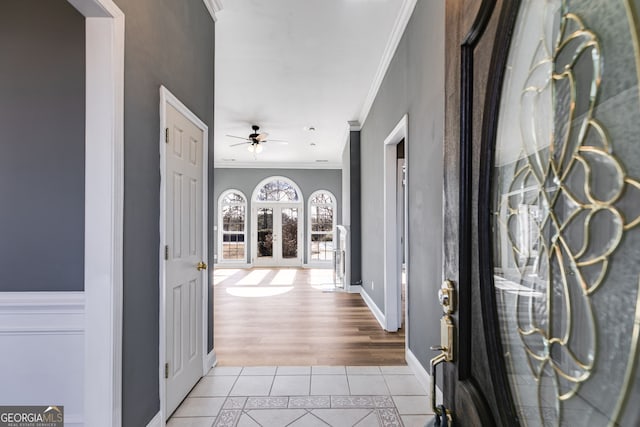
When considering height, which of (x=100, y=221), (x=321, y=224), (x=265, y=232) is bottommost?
(x=265, y=232)

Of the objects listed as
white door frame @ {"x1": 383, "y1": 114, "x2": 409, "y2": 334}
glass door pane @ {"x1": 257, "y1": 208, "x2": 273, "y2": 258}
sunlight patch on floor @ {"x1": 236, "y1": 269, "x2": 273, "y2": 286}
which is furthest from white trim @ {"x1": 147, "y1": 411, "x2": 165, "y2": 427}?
glass door pane @ {"x1": 257, "y1": 208, "x2": 273, "y2": 258}

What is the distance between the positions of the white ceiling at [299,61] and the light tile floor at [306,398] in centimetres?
310

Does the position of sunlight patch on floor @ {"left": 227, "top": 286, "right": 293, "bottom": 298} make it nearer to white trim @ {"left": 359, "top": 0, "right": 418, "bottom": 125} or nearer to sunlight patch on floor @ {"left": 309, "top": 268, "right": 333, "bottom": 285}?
sunlight patch on floor @ {"left": 309, "top": 268, "right": 333, "bottom": 285}

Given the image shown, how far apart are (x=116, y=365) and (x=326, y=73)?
366cm

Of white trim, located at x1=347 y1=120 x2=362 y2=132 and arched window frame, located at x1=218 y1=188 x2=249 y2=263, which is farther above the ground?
white trim, located at x1=347 y1=120 x2=362 y2=132

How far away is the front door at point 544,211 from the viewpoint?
0.39 metres

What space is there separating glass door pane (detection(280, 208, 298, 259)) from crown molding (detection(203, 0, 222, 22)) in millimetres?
7227

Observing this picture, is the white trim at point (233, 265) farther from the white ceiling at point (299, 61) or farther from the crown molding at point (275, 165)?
the white ceiling at point (299, 61)

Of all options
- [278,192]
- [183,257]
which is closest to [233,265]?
[278,192]

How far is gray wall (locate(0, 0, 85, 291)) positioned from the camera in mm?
1764

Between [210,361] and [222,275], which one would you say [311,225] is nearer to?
[222,275]

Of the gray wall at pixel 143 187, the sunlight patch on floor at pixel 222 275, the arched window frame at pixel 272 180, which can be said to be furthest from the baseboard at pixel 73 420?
the arched window frame at pixel 272 180

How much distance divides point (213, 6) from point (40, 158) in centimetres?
184

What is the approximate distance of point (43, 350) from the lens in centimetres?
175
